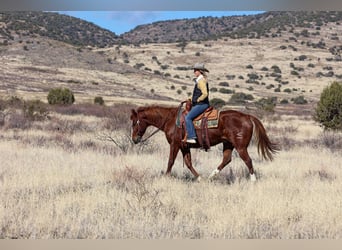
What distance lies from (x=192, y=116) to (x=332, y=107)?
10733 millimetres

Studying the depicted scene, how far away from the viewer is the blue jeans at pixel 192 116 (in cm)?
789

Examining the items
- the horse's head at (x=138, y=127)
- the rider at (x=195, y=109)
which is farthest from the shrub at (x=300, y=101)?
the rider at (x=195, y=109)

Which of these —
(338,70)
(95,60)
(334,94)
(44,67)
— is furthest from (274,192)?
(338,70)

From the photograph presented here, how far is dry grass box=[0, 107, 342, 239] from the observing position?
17.7 ft

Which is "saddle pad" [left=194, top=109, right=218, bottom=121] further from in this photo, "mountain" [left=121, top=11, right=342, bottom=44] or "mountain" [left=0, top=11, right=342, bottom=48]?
"mountain" [left=121, top=11, right=342, bottom=44]

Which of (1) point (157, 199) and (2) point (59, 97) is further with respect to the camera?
(2) point (59, 97)

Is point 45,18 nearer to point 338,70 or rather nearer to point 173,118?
point 338,70

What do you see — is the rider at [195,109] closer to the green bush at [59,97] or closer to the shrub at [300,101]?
the green bush at [59,97]

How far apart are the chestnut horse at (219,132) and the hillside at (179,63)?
24.6 meters

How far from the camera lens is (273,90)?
55.0m

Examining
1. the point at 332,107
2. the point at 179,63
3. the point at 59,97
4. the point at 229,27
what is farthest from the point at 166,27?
the point at 332,107

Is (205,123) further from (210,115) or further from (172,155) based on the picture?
(172,155)

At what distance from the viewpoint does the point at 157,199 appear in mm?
6383

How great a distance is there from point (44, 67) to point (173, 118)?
1579 inches
